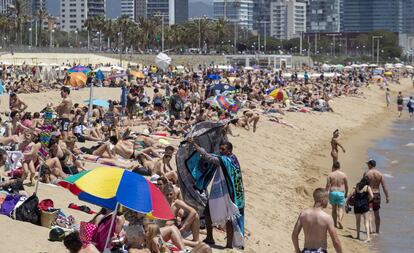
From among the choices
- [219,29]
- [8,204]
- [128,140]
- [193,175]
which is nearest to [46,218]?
[8,204]

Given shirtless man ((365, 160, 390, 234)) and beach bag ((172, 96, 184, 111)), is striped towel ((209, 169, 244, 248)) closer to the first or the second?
shirtless man ((365, 160, 390, 234))

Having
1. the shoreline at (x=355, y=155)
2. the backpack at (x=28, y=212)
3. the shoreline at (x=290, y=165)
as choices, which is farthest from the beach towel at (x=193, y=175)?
the shoreline at (x=355, y=155)

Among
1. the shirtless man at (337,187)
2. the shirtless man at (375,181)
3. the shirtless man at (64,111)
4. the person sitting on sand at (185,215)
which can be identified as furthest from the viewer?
the shirtless man at (64,111)

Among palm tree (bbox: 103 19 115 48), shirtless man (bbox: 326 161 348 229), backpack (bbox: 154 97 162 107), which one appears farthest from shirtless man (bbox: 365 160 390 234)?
palm tree (bbox: 103 19 115 48)

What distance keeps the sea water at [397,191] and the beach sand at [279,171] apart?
502 millimetres

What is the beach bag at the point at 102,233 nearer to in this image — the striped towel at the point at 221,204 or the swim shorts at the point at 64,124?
the striped towel at the point at 221,204

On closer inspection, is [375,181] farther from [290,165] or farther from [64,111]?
[290,165]

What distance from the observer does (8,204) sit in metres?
10.3

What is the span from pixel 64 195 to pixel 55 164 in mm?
1121

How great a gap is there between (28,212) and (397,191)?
1105 cm

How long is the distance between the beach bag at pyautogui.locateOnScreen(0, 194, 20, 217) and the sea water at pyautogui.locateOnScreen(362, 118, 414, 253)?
5694 millimetres

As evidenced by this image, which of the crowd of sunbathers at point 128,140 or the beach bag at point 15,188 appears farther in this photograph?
the beach bag at point 15,188

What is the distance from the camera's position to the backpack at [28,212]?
10086 millimetres

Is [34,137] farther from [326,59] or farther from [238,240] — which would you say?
[326,59]
